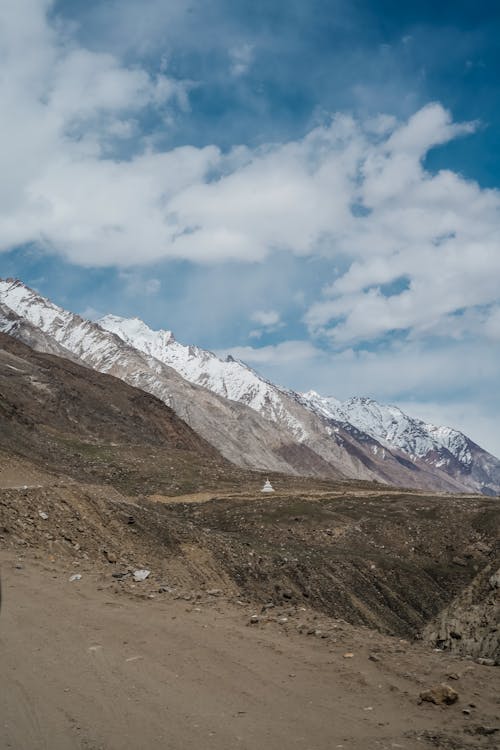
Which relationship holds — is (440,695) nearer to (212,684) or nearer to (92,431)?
(212,684)

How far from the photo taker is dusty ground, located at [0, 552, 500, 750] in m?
6.86

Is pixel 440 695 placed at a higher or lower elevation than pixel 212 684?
higher

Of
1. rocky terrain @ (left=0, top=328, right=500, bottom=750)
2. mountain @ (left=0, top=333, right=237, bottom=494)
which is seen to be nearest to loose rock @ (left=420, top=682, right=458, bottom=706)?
rocky terrain @ (left=0, top=328, right=500, bottom=750)

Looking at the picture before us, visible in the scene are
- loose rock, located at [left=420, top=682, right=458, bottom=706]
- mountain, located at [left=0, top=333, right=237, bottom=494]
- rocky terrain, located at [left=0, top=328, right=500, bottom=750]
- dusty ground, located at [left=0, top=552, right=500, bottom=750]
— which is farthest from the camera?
mountain, located at [left=0, top=333, right=237, bottom=494]

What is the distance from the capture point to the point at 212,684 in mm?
8320

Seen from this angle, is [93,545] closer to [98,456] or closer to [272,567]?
[272,567]

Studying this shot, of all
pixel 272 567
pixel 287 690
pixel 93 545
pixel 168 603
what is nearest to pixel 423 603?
pixel 272 567

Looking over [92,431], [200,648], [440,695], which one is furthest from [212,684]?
[92,431]

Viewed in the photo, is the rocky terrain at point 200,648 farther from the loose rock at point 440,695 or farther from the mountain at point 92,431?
the mountain at point 92,431

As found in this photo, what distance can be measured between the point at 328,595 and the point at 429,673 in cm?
2035

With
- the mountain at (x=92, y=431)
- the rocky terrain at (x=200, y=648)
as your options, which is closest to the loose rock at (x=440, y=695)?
the rocky terrain at (x=200, y=648)

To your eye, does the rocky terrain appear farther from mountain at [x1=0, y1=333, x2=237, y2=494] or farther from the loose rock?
mountain at [x1=0, y1=333, x2=237, y2=494]

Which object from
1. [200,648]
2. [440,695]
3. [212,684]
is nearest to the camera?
[440,695]

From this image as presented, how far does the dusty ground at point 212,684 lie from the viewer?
270 inches
